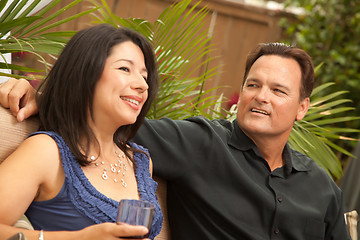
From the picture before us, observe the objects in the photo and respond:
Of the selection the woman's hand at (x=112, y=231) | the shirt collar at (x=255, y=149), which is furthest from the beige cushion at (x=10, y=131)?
the shirt collar at (x=255, y=149)

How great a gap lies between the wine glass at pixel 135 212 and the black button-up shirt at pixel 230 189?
589mm

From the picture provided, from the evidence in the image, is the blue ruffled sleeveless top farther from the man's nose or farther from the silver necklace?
the man's nose

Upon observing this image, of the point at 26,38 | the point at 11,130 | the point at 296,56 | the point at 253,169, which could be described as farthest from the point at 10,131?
the point at 296,56

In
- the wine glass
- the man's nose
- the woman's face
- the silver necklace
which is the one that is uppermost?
the woman's face

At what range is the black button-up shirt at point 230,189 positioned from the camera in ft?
5.65

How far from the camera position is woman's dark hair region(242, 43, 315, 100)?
2.02m

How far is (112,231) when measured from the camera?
1112 millimetres

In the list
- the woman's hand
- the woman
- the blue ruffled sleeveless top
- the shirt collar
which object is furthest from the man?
the woman's hand

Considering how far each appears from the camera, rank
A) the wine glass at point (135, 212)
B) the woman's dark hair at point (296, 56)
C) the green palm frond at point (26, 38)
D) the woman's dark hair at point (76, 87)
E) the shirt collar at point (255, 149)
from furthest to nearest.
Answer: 1. the woman's dark hair at point (296, 56)
2. the shirt collar at point (255, 149)
3. the green palm frond at point (26, 38)
4. the woman's dark hair at point (76, 87)
5. the wine glass at point (135, 212)

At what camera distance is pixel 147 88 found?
1470 mm

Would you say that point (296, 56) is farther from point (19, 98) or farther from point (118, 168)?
point (19, 98)

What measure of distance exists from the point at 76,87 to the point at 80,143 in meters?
0.15

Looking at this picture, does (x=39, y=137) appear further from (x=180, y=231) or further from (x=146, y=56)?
(x=180, y=231)

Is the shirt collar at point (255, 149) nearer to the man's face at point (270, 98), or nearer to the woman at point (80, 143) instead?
the man's face at point (270, 98)
